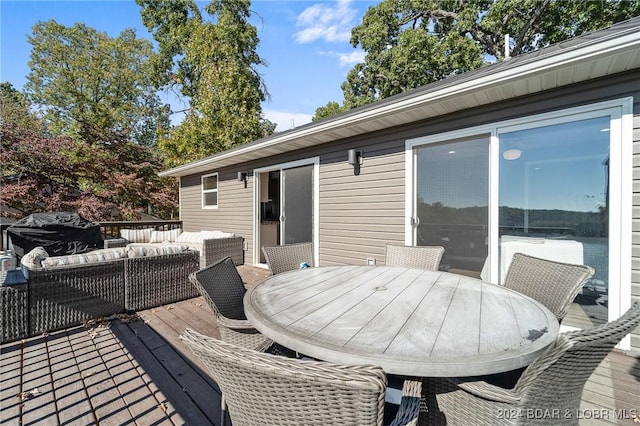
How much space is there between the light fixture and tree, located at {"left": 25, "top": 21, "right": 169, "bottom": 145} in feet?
55.0

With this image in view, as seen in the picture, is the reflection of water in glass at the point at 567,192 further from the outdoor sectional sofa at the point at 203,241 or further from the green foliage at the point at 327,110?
→ the green foliage at the point at 327,110

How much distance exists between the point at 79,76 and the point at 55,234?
13.5 meters

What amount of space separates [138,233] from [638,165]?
8.67 meters

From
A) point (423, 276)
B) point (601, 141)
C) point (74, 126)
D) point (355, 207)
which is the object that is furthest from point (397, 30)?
point (74, 126)

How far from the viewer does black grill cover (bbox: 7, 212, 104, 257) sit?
5.22 meters

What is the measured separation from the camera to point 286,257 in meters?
2.96

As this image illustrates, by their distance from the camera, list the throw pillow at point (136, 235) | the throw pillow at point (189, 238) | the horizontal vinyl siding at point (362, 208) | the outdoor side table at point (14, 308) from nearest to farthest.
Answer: the outdoor side table at point (14, 308), the horizontal vinyl siding at point (362, 208), the throw pillow at point (189, 238), the throw pillow at point (136, 235)

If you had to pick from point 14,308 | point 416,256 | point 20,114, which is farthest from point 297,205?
point 20,114

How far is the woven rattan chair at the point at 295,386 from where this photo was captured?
0.75m

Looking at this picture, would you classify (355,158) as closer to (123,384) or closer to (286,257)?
(286,257)

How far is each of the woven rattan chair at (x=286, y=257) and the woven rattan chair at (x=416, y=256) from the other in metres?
0.87

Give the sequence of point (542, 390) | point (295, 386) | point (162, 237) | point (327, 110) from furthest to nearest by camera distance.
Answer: point (327, 110), point (162, 237), point (542, 390), point (295, 386)

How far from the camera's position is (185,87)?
48.1 ft

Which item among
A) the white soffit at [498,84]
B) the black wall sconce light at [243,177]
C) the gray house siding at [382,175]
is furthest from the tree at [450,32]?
the black wall sconce light at [243,177]
